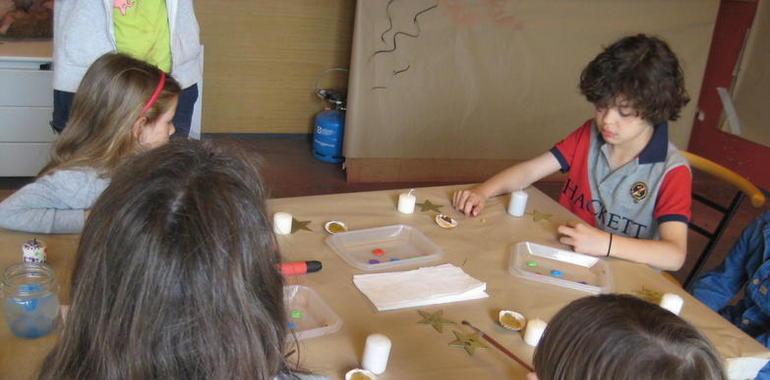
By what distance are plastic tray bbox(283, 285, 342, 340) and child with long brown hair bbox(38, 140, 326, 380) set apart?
35 cm

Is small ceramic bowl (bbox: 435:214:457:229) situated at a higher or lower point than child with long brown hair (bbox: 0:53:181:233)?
lower

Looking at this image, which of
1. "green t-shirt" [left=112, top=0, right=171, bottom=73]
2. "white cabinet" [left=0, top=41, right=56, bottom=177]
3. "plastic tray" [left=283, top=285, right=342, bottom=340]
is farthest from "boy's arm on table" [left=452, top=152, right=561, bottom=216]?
"white cabinet" [left=0, top=41, right=56, bottom=177]

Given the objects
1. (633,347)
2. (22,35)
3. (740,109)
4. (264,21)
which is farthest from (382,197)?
→ (740,109)

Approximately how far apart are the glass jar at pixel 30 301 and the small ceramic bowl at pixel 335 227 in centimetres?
60

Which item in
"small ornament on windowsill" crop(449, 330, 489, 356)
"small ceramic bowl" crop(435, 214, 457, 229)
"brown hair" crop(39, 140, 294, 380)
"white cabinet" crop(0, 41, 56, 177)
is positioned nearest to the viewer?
"brown hair" crop(39, 140, 294, 380)

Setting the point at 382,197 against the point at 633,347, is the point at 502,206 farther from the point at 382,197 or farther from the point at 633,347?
the point at 633,347

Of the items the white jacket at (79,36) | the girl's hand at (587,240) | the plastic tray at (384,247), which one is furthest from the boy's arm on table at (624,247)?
the white jacket at (79,36)

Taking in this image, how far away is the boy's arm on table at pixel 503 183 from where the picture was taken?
174 cm

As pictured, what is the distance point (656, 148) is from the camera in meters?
1.81

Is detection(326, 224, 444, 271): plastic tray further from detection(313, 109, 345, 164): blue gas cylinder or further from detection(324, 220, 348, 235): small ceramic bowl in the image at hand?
detection(313, 109, 345, 164): blue gas cylinder

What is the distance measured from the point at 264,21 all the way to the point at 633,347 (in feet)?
11.4

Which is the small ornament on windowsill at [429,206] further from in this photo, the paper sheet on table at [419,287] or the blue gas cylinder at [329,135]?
the blue gas cylinder at [329,135]

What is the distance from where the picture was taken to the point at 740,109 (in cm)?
436

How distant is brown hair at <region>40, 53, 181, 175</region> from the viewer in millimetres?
1519
